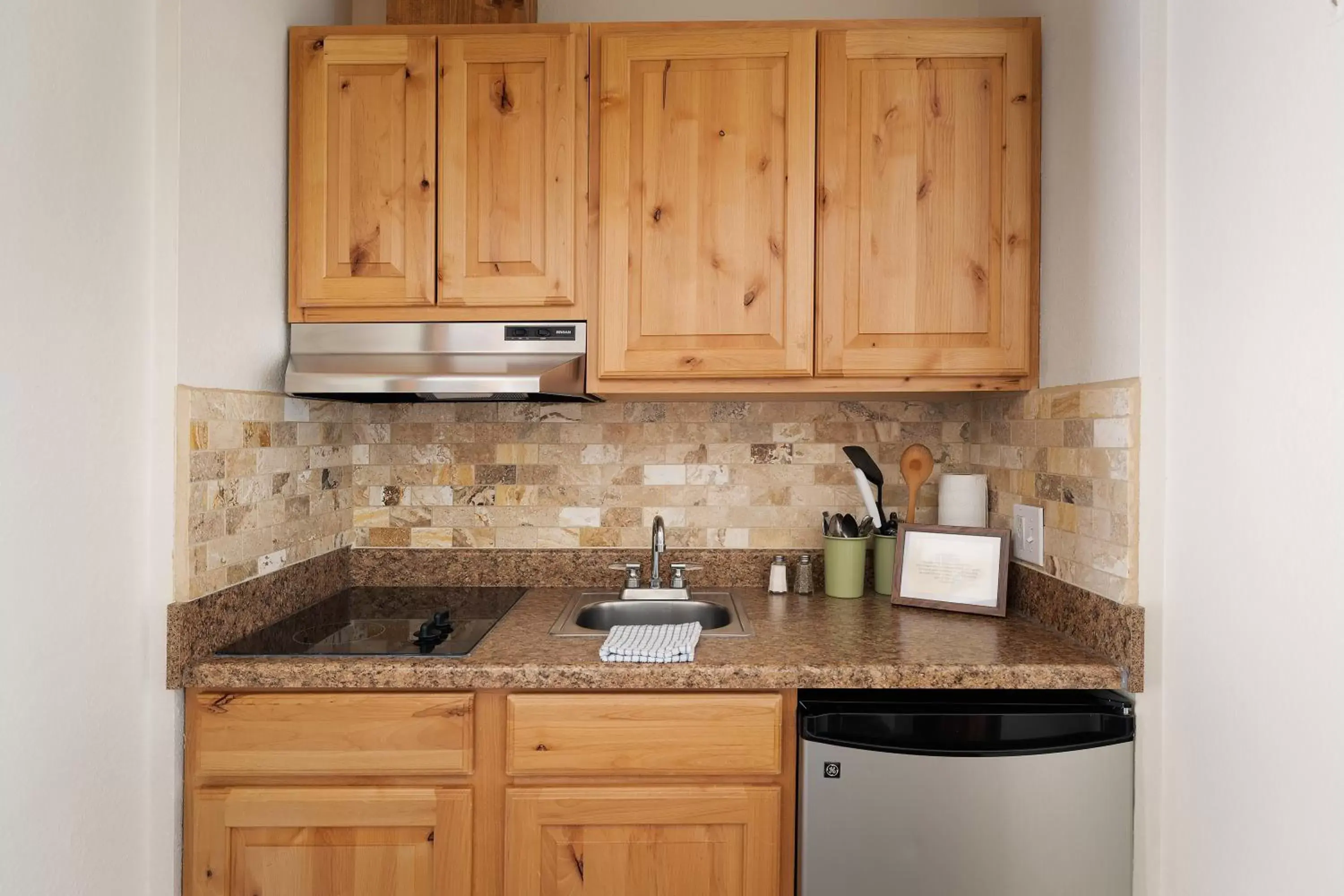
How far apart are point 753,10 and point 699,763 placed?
196 centimetres

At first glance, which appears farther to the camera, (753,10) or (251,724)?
(753,10)

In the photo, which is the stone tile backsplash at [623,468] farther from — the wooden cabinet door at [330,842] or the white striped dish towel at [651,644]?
the wooden cabinet door at [330,842]

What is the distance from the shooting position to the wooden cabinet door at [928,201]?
184cm

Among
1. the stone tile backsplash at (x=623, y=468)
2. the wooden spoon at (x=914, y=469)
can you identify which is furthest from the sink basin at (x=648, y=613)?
the wooden spoon at (x=914, y=469)

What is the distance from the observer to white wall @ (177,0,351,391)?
5.02 ft

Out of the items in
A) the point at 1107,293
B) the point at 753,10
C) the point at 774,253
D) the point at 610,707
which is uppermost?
the point at 753,10

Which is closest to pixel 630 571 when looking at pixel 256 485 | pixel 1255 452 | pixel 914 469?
pixel 914 469

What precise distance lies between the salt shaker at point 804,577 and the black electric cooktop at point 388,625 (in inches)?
29.0

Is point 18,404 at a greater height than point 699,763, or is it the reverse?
point 18,404

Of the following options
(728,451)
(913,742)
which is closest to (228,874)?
(913,742)

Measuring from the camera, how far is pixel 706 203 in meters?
1.86

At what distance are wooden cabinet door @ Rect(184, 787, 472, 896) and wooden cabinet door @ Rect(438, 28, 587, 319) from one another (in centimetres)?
106

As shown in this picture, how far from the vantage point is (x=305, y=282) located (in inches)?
74.0

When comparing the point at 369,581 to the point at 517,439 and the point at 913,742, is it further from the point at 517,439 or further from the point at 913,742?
the point at 913,742
